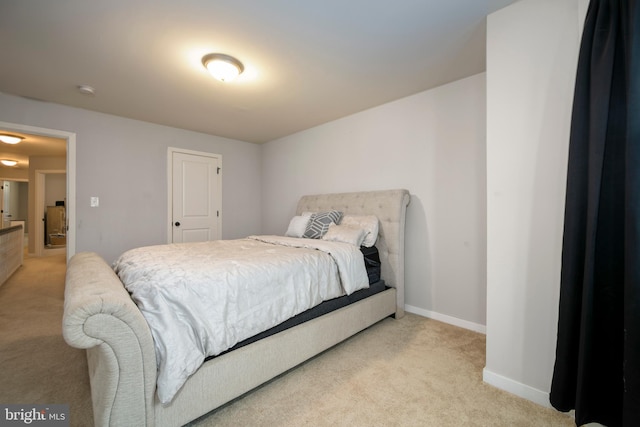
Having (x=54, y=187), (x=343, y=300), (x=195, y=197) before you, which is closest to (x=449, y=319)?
(x=343, y=300)

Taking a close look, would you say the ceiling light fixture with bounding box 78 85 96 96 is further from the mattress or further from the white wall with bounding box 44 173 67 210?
the white wall with bounding box 44 173 67 210

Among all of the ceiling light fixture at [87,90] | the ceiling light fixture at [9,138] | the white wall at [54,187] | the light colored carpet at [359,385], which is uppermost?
the ceiling light fixture at [87,90]

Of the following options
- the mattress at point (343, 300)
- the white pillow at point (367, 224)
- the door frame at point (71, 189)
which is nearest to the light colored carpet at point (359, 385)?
the mattress at point (343, 300)

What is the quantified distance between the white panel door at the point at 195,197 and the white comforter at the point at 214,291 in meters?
2.00

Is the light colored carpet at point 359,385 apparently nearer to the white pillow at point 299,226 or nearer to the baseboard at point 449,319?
the baseboard at point 449,319

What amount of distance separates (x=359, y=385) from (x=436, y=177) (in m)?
2.06

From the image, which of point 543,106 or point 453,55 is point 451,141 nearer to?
point 453,55

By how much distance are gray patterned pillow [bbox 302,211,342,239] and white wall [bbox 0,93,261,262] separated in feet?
7.59

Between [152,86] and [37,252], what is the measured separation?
658cm

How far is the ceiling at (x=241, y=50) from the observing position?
166cm

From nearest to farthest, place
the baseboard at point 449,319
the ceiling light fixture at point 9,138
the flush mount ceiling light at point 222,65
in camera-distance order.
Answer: the flush mount ceiling light at point 222,65 < the baseboard at point 449,319 < the ceiling light fixture at point 9,138

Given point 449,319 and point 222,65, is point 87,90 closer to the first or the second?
point 222,65

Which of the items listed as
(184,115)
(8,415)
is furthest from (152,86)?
(8,415)

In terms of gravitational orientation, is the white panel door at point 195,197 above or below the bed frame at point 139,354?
above
